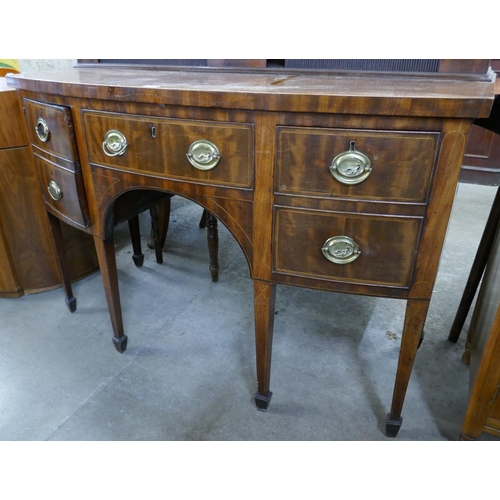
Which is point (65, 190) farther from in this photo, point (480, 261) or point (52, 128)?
point (480, 261)

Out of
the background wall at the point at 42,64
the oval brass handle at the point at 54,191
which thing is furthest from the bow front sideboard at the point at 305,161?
the background wall at the point at 42,64

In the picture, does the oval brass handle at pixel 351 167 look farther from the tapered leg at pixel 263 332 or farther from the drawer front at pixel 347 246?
the tapered leg at pixel 263 332

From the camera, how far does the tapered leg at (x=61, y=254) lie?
4.79ft

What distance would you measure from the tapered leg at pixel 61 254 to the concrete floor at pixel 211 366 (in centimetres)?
6

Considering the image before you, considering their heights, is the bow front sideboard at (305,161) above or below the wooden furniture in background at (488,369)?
above

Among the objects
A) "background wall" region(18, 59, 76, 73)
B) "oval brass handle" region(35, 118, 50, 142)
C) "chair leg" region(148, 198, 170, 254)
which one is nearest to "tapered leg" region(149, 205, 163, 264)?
"chair leg" region(148, 198, 170, 254)

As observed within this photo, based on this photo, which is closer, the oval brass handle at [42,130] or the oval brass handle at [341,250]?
the oval brass handle at [341,250]

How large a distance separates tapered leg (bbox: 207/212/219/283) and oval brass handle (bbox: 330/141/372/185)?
888 millimetres

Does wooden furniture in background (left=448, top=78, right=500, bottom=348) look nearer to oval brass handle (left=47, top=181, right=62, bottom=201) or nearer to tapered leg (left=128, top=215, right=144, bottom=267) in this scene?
oval brass handle (left=47, top=181, right=62, bottom=201)

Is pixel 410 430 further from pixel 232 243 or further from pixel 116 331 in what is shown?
pixel 232 243

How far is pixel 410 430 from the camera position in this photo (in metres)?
1.14

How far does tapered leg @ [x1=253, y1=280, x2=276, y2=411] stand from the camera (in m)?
1.03

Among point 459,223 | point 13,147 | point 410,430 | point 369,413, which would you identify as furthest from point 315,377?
point 459,223

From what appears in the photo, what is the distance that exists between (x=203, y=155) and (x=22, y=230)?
1.07 metres
